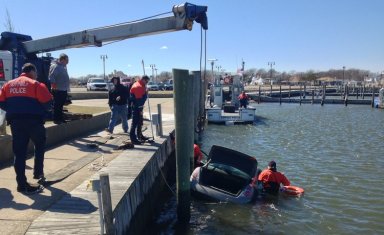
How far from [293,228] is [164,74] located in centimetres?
12759

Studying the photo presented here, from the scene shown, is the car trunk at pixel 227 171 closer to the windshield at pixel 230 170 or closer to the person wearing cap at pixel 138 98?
the windshield at pixel 230 170

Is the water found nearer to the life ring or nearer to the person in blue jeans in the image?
the life ring

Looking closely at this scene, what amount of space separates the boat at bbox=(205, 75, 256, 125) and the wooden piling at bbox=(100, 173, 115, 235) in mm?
24876

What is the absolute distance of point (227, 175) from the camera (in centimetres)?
1050

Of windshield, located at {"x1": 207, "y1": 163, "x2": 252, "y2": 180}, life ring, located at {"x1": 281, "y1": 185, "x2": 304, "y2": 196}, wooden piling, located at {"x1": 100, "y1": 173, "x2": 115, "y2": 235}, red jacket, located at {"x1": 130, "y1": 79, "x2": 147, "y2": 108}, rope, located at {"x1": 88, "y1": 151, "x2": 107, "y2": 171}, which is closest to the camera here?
wooden piling, located at {"x1": 100, "y1": 173, "x2": 115, "y2": 235}

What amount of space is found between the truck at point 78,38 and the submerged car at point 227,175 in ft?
11.6

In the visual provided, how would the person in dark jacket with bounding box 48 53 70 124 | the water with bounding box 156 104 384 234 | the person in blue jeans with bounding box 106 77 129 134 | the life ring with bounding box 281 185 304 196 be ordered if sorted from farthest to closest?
the person in blue jeans with bounding box 106 77 129 134 → the life ring with bounding box 281 185 304 196 → the person in dark jacket with bounding box 48 53 70 124 → the water with bounding box 156 104 384 234

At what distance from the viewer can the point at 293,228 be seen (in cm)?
925

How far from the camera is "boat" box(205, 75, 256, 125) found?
29594 millimetres

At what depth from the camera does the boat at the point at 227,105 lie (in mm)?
29594

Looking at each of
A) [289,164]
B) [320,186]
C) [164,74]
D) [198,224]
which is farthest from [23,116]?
[164,74]

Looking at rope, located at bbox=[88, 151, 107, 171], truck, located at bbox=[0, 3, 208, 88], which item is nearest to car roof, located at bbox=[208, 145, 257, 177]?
rope, located at bbox=[88, 151, 107, 171]

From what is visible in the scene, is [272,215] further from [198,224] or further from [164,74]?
[164,74]

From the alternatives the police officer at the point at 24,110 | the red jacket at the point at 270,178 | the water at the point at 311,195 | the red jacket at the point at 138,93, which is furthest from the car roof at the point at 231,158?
the police officer at the point at 24,110
